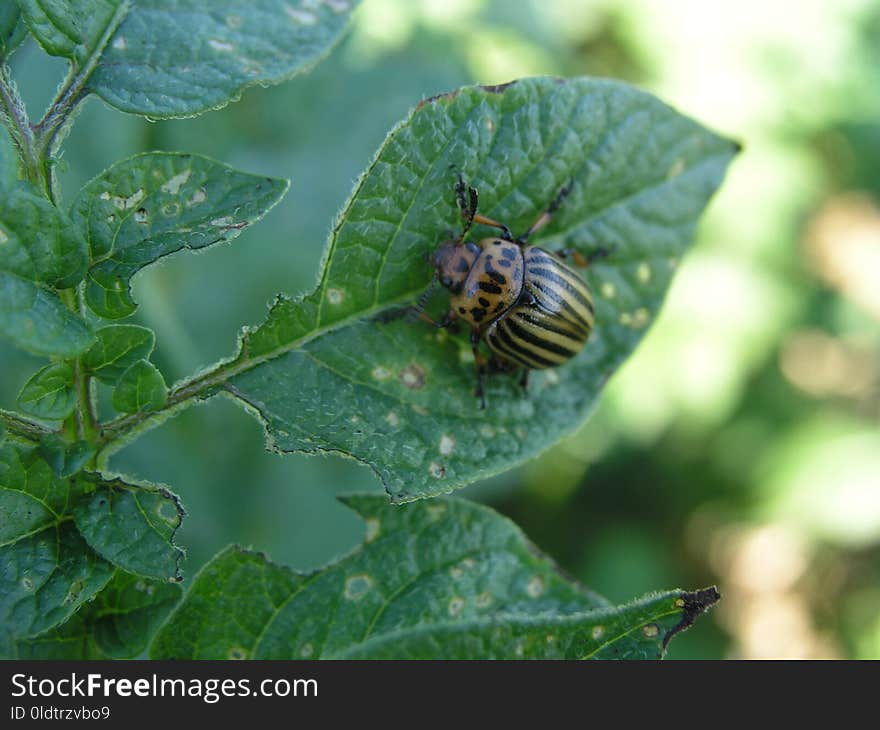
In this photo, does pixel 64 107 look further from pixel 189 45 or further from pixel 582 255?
pixel 582 255

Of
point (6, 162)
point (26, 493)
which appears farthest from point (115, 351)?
point (6, 162)

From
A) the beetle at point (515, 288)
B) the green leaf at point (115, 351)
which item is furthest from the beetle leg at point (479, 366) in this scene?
the green leaf at point (115, 351)

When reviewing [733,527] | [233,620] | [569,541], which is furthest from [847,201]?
[233,620]

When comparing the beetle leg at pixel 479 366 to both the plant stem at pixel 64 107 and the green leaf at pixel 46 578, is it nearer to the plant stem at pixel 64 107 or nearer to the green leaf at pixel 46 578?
the green leaf at pixel 46 578

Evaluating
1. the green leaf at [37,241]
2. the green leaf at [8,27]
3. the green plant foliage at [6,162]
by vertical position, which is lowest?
the green leaf at [37,241]

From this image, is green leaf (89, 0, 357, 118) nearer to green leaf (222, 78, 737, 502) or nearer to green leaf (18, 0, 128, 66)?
green leaf (18, 0, 128, 66)
